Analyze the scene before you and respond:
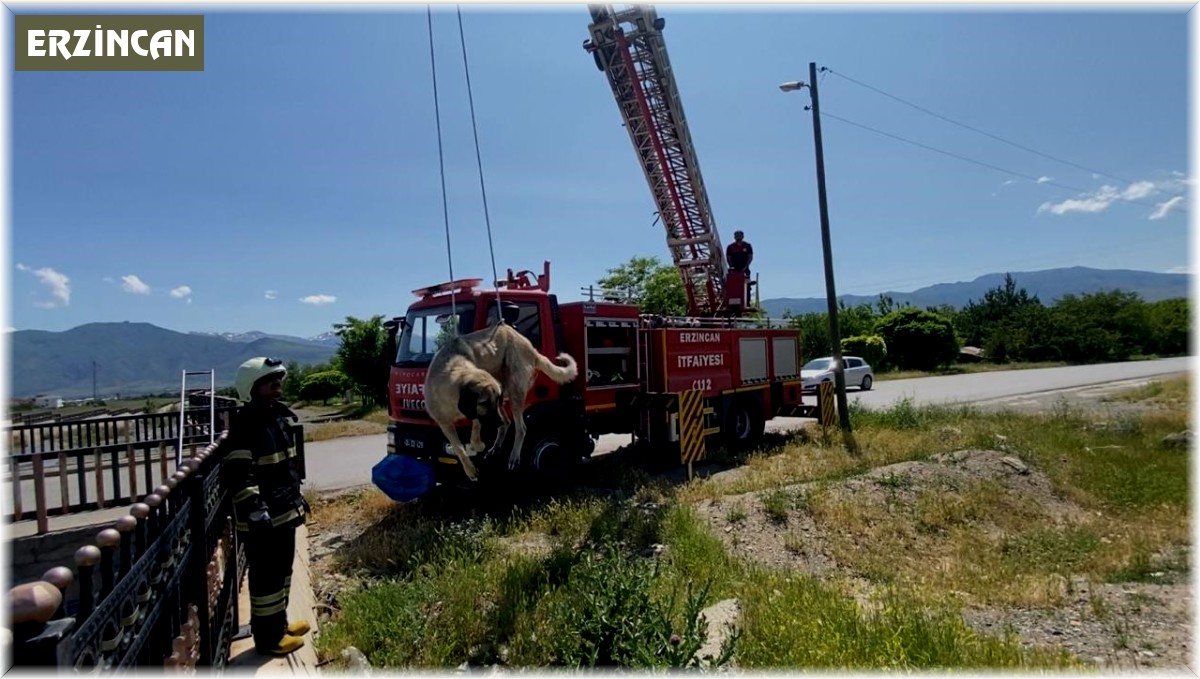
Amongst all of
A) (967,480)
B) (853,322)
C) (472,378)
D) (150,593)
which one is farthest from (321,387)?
(150,593)

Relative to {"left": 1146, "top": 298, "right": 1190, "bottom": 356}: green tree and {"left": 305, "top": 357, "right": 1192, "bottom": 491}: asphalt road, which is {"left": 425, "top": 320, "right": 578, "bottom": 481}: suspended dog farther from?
{"left": 1146, "top": 298, "right": 1190, "bottom": 356}: green tree

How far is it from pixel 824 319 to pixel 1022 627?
34.1 meters

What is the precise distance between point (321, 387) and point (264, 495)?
96.5ft

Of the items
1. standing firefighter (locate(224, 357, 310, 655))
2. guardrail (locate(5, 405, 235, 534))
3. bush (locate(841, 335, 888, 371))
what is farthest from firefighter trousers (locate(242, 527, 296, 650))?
bush (locate(841, 335, 888, 371))

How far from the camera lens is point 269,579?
136 inches

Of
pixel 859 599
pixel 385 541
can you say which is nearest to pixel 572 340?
pixel 385 541

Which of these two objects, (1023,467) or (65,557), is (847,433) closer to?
(1023,467)

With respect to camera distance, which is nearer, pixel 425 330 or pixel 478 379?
pixel 478 379

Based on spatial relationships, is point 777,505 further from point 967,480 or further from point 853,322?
point 853,322

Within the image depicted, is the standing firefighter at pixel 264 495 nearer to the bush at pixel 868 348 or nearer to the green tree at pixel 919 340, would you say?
the bush at pixel 868 348

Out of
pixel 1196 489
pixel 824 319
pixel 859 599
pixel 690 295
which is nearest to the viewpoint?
pixel 859 599

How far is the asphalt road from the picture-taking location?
36.6 ft

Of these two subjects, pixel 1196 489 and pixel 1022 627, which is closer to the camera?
pixel 1022 627

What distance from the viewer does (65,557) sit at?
645 cm
